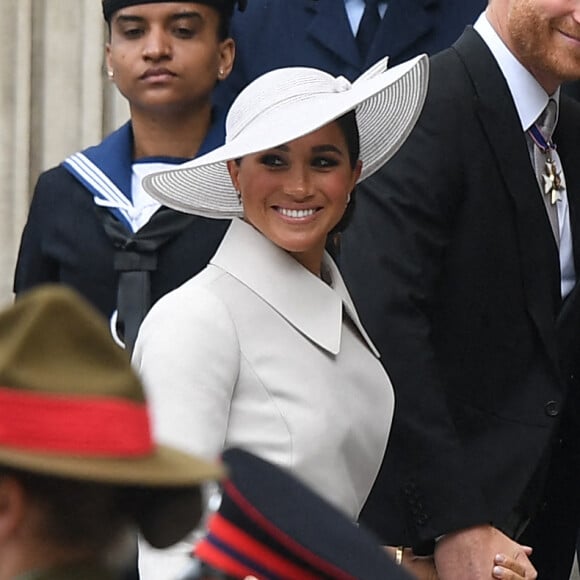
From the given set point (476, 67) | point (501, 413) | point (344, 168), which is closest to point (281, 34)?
point (476, 67)

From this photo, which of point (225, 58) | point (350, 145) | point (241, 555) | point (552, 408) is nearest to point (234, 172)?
point (350, 145)

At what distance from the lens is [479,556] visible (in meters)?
4.04

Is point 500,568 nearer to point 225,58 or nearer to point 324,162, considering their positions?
point 324,162

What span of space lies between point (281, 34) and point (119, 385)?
3210mm

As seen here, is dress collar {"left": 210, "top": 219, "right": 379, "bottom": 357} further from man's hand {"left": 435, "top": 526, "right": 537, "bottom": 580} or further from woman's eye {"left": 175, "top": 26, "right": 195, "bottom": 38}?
woman's eye {"left": 175, "top": 26, "right": 195, "bottom": 38}

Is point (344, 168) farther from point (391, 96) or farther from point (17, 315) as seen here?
point (17, 315)

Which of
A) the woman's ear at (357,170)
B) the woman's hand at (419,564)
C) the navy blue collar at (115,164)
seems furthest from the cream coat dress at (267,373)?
the navy blue collar at (115,164)

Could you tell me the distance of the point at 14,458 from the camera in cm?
190

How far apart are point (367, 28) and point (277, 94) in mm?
1661

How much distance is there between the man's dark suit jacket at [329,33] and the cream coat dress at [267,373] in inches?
63.0

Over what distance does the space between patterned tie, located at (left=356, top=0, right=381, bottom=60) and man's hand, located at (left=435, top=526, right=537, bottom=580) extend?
150 cm

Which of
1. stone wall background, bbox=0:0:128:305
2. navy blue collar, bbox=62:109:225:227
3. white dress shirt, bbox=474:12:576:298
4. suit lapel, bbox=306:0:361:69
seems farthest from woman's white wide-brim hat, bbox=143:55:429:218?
stone wall background, bbox=0:0:128:305

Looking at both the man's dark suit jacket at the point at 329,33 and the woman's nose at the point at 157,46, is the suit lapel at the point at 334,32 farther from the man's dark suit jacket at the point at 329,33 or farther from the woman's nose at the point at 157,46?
the woman's nose at the point at 157,46

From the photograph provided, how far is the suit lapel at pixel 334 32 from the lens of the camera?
5.03 m
